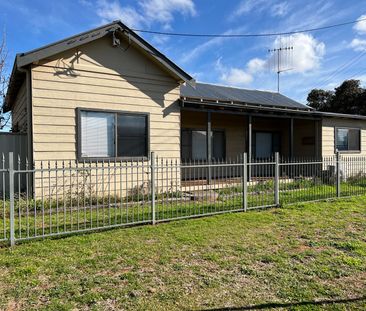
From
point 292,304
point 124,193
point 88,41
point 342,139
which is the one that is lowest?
point 292,304

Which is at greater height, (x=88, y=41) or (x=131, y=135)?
(x=88, y=41)

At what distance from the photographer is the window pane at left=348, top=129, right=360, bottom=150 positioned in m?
16.9

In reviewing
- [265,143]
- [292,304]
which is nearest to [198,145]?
[265,143]

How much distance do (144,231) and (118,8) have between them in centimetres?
1007

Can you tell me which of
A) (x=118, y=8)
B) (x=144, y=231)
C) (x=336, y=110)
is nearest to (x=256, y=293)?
(x=144, y=231)

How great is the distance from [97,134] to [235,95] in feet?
26.3

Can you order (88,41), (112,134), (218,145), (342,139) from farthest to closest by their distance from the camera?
(342,139) < (218,145) < (112,134) < (88,41)

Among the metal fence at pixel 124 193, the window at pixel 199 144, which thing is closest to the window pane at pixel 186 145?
the window at pixel 199 144

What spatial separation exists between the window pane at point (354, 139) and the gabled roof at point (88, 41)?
991 cm

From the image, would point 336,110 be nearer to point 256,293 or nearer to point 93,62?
point 93,62

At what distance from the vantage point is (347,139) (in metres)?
16.8

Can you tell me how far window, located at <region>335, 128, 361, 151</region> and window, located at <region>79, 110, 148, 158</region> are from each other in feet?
32.8

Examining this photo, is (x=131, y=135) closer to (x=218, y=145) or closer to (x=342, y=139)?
(x=218, y=145)

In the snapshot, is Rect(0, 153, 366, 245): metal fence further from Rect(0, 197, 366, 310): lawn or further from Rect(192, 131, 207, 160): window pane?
Rect(192, 131, 207, 160): window pane
